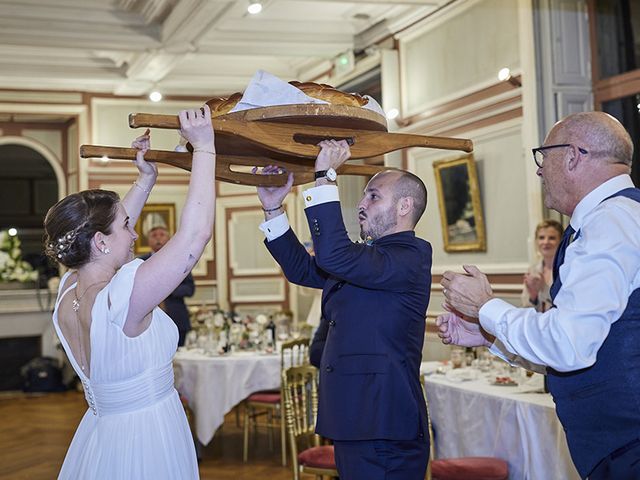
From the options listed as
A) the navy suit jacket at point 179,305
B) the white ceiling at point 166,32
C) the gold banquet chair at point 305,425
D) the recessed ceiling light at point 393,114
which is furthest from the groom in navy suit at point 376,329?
the recessed ceiling light at point 393,114

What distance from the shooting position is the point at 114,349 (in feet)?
7.31

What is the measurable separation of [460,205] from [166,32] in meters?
3.31

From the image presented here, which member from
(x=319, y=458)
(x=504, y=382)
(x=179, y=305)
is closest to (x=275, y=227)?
(x=319, y=458)

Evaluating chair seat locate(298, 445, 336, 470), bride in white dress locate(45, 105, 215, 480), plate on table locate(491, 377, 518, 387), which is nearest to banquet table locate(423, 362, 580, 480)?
plate on table locate(491, 377, 518, 387)

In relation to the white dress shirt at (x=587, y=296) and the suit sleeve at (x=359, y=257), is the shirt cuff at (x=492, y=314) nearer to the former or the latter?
the white dress shirt at (x=587, y=296)

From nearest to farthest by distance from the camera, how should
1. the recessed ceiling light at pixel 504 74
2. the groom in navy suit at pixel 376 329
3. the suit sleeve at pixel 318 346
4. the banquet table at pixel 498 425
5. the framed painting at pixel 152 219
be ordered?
1. the groom in navy suit at pixel 376 329
2. the banquet table at pixel 498 425
3. the suit sleeve at pixel 318 346
4. the recessed ceiling light at pixel 504 74
5. the framed painting at pixel 152 219

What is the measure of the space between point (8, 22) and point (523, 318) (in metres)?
6.92

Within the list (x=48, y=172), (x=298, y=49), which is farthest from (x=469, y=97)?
(x=48, y=172)

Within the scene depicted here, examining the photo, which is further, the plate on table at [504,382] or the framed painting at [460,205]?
the framed painting at [460,205]

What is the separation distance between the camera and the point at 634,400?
1.99 metres

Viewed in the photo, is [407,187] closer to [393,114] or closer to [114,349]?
[114,349]

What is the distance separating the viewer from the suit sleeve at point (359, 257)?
2.54 metres

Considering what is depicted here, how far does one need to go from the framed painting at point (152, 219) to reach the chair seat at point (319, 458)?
6970 millimetres

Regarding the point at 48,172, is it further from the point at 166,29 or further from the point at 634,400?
the point at 634,400
